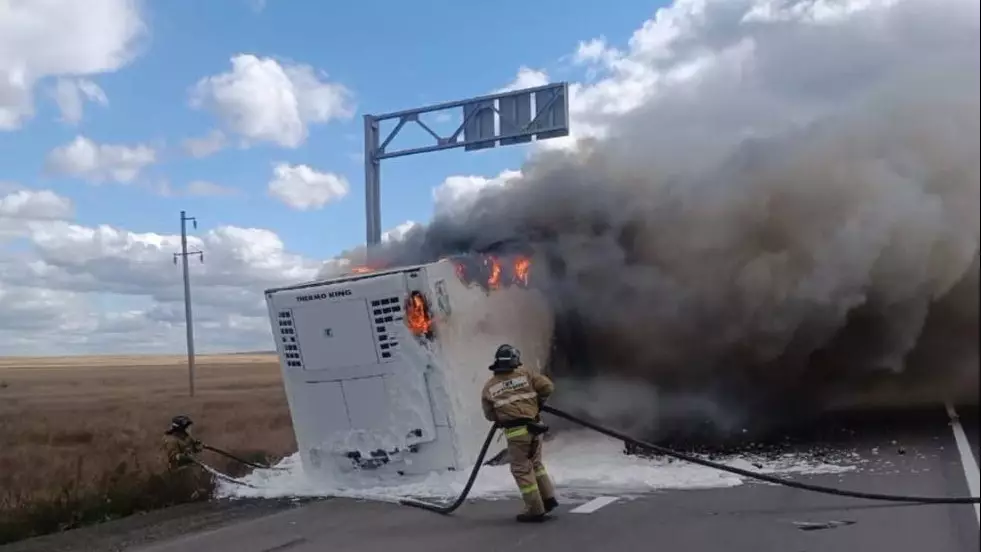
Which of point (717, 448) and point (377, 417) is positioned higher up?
point (377, 417)

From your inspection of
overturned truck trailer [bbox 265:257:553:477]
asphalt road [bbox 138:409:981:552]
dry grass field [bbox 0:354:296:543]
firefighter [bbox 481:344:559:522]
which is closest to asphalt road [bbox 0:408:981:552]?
asphalt road [bbox 138:409:981:552]

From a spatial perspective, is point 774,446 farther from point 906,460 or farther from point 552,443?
point 552,443

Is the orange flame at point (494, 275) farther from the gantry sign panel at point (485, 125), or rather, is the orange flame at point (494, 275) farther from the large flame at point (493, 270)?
the gantry sign panel at point (485, 125)

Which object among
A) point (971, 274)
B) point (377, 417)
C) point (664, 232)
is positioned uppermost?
point (664, 232)

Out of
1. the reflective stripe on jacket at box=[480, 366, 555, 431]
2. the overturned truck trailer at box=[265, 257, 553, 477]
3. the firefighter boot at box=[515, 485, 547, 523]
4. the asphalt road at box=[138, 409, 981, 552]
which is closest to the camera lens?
the asphalt road at box=[138, 409, 981, 552]

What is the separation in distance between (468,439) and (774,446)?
390cm

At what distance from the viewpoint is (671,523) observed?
705cm

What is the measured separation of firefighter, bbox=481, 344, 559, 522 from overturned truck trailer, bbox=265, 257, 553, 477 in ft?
4.70

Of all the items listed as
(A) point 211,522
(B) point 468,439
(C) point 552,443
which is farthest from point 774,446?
(A) point 211,522

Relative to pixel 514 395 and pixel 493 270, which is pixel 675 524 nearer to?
pixel 514 395

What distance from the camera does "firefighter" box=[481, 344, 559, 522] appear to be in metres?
7.45

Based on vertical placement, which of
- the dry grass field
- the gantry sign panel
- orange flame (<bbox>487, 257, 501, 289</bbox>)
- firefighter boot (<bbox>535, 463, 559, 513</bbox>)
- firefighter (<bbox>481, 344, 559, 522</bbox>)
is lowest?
the dry grass field

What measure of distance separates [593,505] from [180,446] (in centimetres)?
485

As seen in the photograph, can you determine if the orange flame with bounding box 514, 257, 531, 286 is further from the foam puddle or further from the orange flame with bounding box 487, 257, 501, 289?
the foam puddle
